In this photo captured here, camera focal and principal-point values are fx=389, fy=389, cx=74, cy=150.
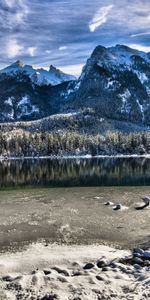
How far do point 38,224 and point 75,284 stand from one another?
26.8 metres

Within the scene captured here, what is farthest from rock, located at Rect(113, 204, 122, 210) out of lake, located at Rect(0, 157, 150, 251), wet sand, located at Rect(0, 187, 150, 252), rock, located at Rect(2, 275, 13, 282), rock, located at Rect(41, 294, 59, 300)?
rock, located at Rect(41, 294, 59, 300)

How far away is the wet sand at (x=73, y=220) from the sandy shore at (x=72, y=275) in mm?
4841

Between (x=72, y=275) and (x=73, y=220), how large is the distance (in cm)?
2514

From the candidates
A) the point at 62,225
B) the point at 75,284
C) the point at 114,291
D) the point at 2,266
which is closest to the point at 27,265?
the point at 2,266

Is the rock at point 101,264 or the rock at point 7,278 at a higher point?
the rock at point 101,264

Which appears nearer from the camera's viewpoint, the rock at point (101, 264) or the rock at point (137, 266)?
the rock at point (137, 266)

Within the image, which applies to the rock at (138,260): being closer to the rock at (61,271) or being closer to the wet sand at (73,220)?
the wet sand at (73,220)

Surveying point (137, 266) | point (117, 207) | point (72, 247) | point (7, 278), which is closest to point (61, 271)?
point (7, 278)

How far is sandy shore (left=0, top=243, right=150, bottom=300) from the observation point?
32.7 metres

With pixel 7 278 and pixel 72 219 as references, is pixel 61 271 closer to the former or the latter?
pixel 7 278

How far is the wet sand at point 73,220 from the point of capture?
Answer: 5222 cm

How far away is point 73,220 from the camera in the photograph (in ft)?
206

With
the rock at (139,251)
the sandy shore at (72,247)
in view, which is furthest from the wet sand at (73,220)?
the rock at (139,251)

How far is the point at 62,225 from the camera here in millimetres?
59812
